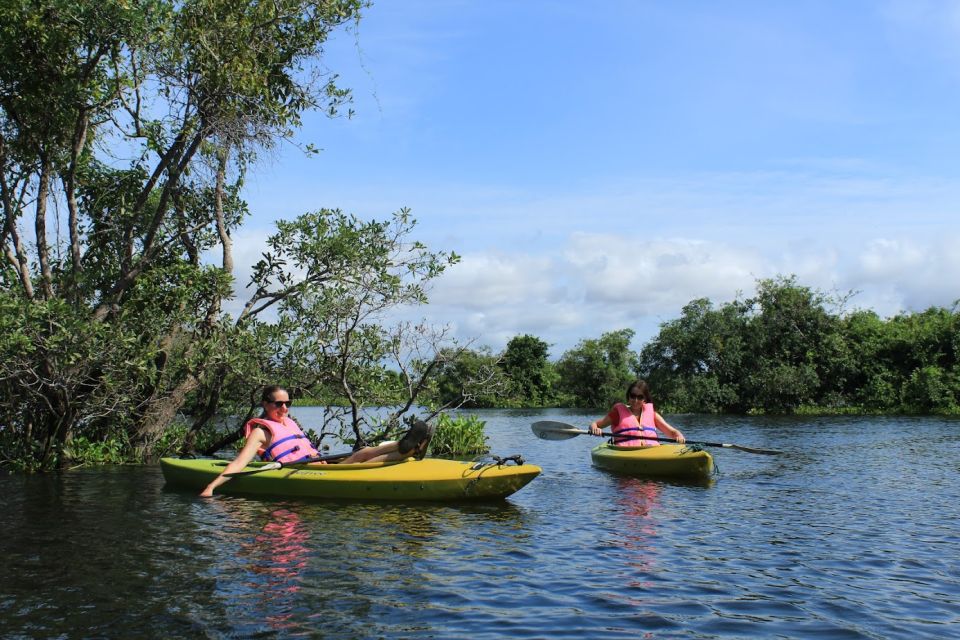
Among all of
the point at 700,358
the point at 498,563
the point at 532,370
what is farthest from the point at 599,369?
the point at 498,563

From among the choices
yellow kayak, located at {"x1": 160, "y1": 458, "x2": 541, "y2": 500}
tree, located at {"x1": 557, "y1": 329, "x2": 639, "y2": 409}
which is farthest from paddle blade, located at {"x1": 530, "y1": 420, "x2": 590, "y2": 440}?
tree, located at {"x1": 557, "y1": 329, "x2": 639, "y2": 409}

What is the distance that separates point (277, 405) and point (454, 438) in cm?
855

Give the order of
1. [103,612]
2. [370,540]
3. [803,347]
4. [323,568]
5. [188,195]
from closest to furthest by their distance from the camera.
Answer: [103,612] → [323,568] → [370,540] → [188,195] → [803,347]

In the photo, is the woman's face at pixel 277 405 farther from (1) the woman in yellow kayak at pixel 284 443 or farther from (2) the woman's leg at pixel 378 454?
(2) the woman's leg at pixel 378 454

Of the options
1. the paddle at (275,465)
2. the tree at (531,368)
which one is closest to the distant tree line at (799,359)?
the tree at (531,368)

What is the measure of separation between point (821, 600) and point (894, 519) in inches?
162

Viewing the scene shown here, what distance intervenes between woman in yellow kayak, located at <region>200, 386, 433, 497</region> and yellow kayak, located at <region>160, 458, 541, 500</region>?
202 mm

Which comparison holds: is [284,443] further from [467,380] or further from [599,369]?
[599,369]

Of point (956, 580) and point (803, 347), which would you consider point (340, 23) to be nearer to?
point (956, 580)

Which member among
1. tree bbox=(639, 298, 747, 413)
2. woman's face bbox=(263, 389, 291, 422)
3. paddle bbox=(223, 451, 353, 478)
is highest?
tree bbox=(639, 298, 747, 413)

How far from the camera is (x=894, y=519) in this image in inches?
374

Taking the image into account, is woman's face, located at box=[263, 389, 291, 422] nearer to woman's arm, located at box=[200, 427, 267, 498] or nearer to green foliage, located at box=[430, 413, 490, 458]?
woman's arm, located at box=[200, 427, 267, 498]

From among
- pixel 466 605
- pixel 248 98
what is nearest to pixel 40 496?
pixel 248 98

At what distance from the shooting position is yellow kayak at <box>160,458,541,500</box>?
10227mm
